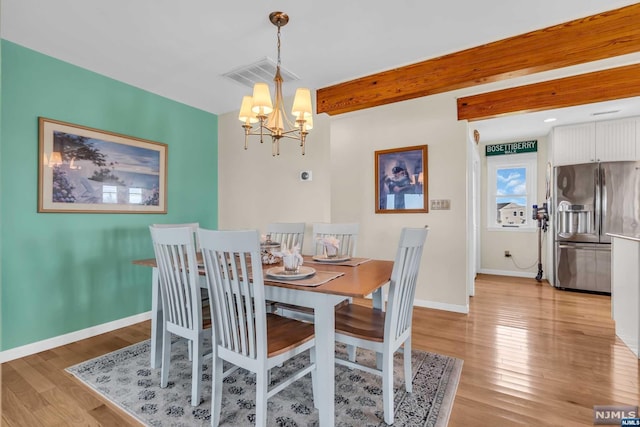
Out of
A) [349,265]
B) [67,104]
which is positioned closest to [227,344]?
[349,265]

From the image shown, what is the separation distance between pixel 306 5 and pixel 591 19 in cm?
195

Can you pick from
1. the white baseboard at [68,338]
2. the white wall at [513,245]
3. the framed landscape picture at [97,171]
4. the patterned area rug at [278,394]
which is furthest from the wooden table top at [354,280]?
the white wall at [513,245]

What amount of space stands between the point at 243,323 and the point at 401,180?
2657 mm

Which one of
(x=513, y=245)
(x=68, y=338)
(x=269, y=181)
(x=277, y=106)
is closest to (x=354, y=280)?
(x=277, y=106)

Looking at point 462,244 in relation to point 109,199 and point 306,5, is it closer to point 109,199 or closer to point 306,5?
point 306,5

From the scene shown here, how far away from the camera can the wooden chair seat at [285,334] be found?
158 centimetres

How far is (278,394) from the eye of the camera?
6.34 feet

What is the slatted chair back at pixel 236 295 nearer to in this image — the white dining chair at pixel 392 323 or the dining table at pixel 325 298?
the dining table at pixel 325 298

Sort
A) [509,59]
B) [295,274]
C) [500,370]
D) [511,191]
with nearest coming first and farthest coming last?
[295,274], [500,370], [509,59], [511,191]

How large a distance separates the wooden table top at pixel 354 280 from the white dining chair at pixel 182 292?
0.47 feet

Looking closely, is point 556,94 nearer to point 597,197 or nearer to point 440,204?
point 440,204

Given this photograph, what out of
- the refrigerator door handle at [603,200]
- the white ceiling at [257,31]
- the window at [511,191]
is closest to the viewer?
the white ceiling at [257,31]

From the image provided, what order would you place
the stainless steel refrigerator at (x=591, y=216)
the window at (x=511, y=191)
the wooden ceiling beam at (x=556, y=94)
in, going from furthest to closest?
1. the window at (x=511, y=191)
2. the stainless steel refrigerator at (x=591, y=216)
3. the wooden ceiling beam at (x=556, y=94)

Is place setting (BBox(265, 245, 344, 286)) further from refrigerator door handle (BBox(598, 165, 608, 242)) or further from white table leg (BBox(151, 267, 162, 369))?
refrigerator door handle (BBox(598, 165, 608, 242))
